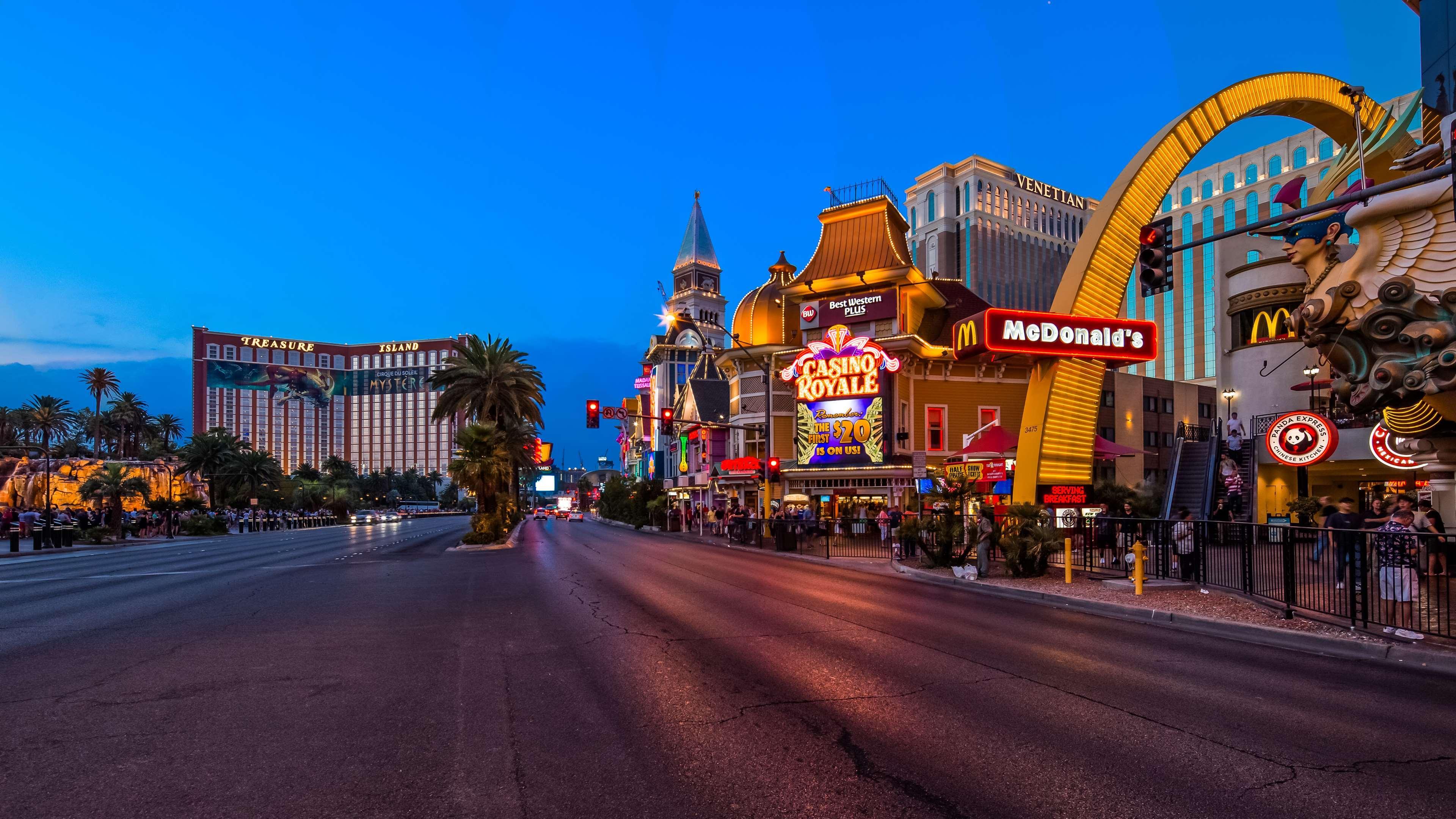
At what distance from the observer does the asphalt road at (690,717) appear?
5.05 meters

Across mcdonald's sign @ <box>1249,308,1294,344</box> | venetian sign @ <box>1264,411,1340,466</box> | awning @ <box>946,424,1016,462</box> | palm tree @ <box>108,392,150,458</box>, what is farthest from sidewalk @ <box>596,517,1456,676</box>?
palm tree @ <box>108,392,150,458</box>

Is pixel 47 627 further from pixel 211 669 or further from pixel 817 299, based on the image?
pixel 817 299

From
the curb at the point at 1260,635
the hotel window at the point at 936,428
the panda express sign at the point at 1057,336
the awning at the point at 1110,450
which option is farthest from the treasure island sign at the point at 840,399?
the curb at the point at 1260,635

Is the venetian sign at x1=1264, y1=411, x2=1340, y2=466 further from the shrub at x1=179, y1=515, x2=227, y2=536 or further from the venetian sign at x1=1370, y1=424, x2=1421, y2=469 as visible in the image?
the shrub at x1=179, y1=515, x2=227, y2=536

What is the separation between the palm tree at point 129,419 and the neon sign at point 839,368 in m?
88.3

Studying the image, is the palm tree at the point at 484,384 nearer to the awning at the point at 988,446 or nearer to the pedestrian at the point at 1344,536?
the awning at the point at 988,446

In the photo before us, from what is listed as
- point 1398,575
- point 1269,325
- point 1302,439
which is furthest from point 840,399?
point 1398,575

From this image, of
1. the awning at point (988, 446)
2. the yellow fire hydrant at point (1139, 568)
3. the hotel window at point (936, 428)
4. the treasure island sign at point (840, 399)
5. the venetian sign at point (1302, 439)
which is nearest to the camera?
the yellow fire hydrant at point (1139, 568)

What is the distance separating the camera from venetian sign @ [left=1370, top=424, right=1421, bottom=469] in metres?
22.4

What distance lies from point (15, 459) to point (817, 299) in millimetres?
77704

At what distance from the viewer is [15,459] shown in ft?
244

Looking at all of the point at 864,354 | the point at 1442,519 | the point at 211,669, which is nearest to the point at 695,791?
the point at 211,669

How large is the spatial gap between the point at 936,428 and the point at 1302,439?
17.6 m

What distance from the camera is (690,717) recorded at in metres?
6.85
